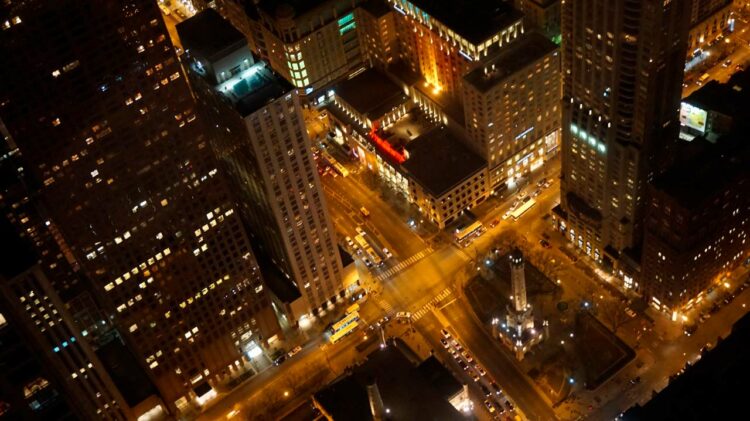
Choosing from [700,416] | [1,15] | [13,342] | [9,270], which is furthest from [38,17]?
[700,416]

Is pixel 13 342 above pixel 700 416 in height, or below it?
above

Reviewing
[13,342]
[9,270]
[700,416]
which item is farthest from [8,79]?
[700,416]

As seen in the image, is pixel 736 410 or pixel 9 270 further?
pixel 736 410

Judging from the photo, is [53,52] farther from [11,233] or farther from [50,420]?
[50,420]

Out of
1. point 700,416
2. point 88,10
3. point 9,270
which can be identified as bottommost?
point 700,416

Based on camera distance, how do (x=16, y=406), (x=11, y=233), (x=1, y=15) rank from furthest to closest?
(x=1, y=15) < (x=11, y=233) < (x=16, y=406)

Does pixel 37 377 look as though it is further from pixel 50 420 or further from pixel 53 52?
pixel 53 52

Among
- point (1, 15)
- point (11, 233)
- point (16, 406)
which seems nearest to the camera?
point (16, 406)

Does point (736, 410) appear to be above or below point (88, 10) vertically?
below

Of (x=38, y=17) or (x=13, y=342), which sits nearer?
(x=13, y=342)
